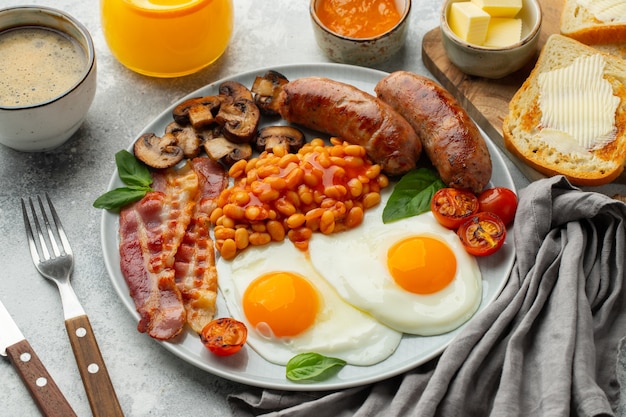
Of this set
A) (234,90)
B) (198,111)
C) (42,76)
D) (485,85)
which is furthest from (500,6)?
(42,76)

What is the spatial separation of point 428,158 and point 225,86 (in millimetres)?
1233

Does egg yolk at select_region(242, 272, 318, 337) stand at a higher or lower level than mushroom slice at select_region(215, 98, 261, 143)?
lower

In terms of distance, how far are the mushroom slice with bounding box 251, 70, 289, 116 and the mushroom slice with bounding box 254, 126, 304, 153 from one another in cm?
14

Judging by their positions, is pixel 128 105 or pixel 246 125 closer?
pixel 246 125

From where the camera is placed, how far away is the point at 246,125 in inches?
161

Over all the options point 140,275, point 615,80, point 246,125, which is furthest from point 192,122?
point 615,80

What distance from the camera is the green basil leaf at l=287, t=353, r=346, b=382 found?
10.8ft

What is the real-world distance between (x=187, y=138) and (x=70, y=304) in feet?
3.62

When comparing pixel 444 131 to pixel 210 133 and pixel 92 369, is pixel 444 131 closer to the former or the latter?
pixel 210 133

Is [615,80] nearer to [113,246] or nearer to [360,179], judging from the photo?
[360,179]

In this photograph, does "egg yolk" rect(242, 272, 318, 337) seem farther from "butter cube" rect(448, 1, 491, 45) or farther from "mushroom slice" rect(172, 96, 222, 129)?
"butter cube" rect(448, 1, 491, 45)

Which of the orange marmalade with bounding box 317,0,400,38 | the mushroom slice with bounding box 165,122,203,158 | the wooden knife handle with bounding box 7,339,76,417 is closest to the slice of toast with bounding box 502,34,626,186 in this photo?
the orange marmalade with bounding box 317,0,400,38

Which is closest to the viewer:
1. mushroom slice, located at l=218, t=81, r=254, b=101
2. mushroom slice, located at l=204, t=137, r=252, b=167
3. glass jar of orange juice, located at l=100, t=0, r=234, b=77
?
mushroom slice, located at l=204, t=137, r=252, b=167

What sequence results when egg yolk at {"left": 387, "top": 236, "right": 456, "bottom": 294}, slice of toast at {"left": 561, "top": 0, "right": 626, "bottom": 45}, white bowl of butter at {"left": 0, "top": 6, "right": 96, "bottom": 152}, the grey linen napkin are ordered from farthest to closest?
slice of toast at {"left": 561, "top": 0, "right": 626, "bottom": 45} < white bowl of butter at {"left": 0, "top": 6, "right": 96, "bottom": 152} < egg yolk at {"left": 387, "top": 236, "right": 456, "bottom": 294} < the grey linen napkin
